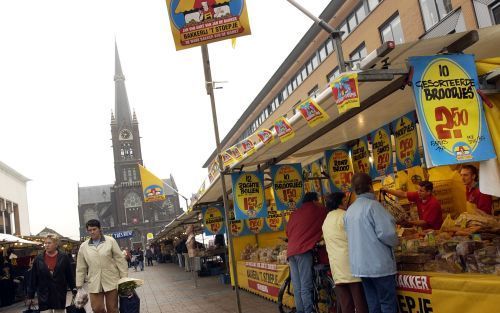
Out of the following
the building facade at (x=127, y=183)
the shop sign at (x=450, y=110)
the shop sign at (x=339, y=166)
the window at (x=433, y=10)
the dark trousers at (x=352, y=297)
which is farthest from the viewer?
the building facade at (x=127, y=183)

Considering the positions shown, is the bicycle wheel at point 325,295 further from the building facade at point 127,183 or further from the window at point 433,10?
the building facade at point 127,183

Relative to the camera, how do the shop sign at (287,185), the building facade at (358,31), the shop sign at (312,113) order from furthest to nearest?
the building facade at (358,31), the shop sign at (287,185), the shop sign at (312,113)

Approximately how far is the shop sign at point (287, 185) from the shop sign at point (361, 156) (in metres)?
1.34

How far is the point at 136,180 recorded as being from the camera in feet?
328

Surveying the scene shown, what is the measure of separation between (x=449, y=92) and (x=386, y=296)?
84.7 inches

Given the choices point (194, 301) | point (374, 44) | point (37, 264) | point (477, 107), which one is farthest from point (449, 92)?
point (374, 44)

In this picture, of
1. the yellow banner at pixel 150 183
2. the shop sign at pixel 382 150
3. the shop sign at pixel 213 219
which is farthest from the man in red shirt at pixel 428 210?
the yellow banner at pixel 150 183

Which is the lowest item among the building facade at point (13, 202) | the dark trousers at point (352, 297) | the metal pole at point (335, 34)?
the dark trousers at point (352, 297)

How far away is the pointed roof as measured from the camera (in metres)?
101

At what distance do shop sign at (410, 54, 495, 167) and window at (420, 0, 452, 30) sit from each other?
1688 centimetres

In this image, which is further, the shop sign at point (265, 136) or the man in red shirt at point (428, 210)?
the man in red shirt at point (428, 210)

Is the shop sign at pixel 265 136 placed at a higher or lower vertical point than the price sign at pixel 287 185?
higher

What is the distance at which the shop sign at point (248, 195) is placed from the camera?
9.50 meters

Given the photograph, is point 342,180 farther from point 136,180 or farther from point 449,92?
point 136,180
